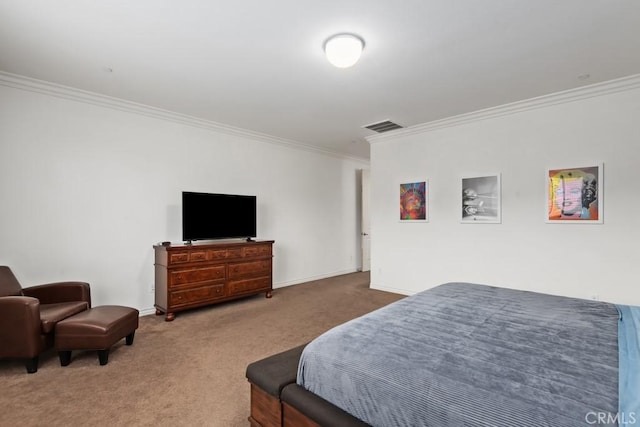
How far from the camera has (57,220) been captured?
11.5 feet

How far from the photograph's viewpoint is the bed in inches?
41.0

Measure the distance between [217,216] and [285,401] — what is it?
345 cm

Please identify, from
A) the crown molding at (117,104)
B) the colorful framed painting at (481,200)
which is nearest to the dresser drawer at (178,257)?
the crown molding at (117,104)

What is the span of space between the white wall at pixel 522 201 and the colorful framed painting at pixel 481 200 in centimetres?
8

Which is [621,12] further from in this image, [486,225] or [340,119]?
[340,119]

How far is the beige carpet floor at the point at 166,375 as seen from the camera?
2010 mm

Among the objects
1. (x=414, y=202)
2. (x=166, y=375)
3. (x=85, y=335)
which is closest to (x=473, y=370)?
(x=166, y=375)

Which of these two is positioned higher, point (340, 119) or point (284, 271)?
point (340, 119)

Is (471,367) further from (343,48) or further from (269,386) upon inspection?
(343,48)

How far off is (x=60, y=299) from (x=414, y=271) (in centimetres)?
457

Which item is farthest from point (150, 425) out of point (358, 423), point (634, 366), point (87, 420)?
point (634, 366)

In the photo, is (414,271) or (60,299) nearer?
(60,299)

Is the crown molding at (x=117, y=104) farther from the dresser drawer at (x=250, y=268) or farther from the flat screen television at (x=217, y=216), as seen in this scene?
the dresser drawer at (x=250, y=268)

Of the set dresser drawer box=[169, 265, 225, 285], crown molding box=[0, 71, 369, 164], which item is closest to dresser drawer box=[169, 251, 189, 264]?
dresser drawer box=[169, 265, 225, 285]
